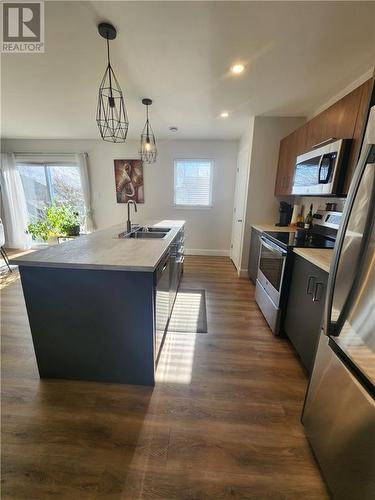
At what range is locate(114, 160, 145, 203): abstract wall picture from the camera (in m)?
4.48

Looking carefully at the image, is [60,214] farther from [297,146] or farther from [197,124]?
[297,146]

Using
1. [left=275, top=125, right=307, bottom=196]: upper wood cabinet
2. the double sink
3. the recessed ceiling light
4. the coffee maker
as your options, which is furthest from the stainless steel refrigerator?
the coffee maker

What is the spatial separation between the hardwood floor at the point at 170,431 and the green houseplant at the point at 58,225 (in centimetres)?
266

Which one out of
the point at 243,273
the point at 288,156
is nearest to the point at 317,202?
the point at 288,156

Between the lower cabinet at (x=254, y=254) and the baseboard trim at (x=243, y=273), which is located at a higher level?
the lower cabinet at (x=254, y=254)

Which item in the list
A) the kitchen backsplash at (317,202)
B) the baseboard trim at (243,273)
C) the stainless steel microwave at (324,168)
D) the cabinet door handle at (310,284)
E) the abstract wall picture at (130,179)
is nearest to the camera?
the cabinet door handle at (310,284)

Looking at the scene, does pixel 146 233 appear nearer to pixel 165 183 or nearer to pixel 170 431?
pixel 170 431

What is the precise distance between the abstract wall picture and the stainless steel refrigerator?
14.0 ft

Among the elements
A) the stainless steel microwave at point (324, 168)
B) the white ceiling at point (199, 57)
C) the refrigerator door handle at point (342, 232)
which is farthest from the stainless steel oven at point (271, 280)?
the white ceiling at point (199, 57)

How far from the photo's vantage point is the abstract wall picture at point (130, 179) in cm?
448

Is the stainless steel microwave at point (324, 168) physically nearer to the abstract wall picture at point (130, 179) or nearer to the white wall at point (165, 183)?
the white wall at point (165, 183)

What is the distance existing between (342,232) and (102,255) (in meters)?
1.39

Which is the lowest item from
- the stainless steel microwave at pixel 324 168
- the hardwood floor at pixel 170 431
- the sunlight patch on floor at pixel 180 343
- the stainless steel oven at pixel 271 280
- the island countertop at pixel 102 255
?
the hardwood floor at pixel 170 431

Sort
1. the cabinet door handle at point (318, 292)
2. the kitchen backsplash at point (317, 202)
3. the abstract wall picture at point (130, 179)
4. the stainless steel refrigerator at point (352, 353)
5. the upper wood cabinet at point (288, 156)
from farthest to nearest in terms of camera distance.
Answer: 1. the abstract wall picture at point (130, 179)
2. the upper wood cabinet at point (288, 156)
3. the kitchen backsplash at point (317, 202)
4. the cabinet door handle at point (318, 292)
5. the stainless steel refrigerator at point (352, 353)
